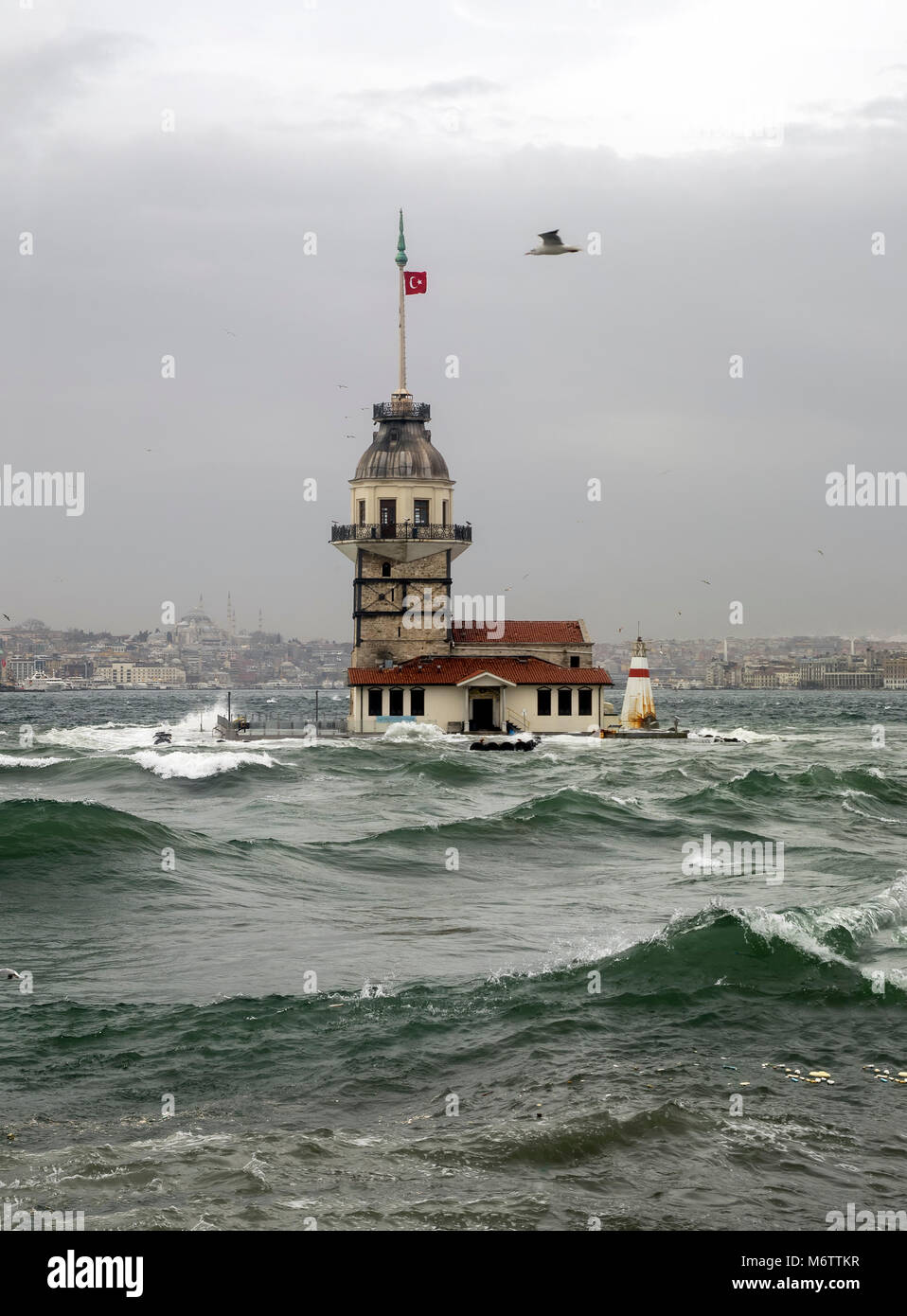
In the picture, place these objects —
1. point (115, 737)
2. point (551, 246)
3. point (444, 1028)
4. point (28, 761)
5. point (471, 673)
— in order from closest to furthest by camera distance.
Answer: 1. point (444, 1028)
2. point (551, 246)
3. point (28, 761)
4. point (471, 673)
5. point (115, 737)

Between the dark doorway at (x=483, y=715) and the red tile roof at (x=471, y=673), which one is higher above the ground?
the red tile roof at (x=471, y=673)

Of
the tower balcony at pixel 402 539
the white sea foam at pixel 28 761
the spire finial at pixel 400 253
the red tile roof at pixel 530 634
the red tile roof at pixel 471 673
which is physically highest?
the spire finial at pixel 400 253

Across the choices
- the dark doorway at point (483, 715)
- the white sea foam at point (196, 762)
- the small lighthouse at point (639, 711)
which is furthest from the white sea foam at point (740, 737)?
the white sea foam at point (196, 762)

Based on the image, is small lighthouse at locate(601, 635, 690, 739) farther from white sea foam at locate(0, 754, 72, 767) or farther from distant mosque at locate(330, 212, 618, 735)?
white sea foam at locate(0, 754, 72, 767)

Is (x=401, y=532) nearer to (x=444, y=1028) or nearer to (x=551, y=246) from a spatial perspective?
(x=551, y=246)

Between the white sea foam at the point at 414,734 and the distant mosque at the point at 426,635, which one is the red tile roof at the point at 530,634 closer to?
the distant mosque at the point at 426,635

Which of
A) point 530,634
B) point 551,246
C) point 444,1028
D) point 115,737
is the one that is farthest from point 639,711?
point 444,1028

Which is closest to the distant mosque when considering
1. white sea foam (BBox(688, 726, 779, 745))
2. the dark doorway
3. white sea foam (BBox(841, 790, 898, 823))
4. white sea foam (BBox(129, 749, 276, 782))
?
the dark doorway
